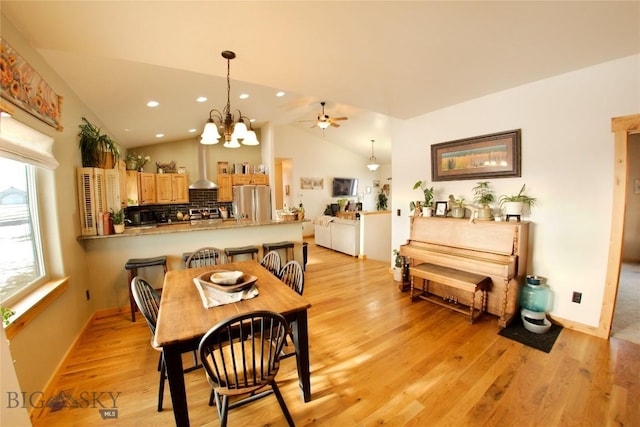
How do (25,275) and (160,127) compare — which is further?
(160,127)

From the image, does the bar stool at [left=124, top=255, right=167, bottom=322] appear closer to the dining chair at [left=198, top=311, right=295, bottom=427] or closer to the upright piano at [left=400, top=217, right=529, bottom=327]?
the dining chair at [left=198, top=311, right=295, bottom=427]

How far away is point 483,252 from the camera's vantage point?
2.92m

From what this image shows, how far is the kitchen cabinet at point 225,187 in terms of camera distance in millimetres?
6305

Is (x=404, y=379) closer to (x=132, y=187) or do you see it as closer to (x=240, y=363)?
(x=240, y=363)

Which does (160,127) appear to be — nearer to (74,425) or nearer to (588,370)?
(74,425)

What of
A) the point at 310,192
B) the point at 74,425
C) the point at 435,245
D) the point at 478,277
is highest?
the point at 310,192

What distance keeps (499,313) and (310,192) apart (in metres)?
6.26

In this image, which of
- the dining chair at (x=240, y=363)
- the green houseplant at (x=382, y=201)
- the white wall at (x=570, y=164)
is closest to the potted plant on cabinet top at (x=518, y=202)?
the white wall at (x=570, y=164)

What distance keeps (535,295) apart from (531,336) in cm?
42

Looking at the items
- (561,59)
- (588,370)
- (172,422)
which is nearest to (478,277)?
(588,370)

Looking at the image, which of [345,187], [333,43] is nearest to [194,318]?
[333,43]

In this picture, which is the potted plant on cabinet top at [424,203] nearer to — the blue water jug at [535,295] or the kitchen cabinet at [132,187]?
the blue water jug at [535,295]

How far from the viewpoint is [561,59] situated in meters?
2.23

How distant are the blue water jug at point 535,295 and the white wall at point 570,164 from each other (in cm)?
13
